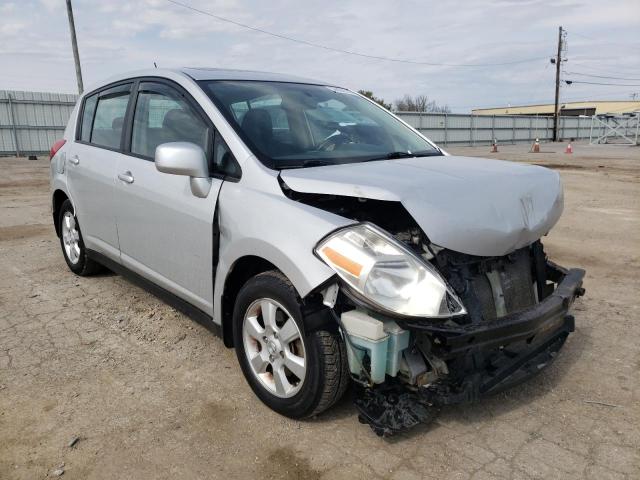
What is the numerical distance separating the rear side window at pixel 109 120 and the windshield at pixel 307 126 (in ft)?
3.54

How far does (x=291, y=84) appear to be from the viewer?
371 cm

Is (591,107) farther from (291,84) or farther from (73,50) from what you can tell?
(291,84)

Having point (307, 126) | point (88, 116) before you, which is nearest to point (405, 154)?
point (307, 126)

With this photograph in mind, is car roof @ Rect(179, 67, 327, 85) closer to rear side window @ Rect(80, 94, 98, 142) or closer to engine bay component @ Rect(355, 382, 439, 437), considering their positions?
rear side window @ Rect(80, 94, 98, 142)

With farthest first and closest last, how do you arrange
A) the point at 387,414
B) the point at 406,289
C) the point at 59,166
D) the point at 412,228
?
the point at 59,166, the point at 412,228, the point at 387,414, the point at 406,289

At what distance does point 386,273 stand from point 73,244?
3.89m

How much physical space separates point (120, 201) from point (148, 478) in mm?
2138

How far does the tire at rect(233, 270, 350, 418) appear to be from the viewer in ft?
7.88

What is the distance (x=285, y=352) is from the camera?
259cm

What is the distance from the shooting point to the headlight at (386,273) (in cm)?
216

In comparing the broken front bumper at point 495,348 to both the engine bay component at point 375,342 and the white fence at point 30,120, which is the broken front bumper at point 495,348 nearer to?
the engine bay component at point 375,342

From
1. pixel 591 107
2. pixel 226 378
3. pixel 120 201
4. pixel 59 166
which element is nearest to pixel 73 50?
pixel 59 166

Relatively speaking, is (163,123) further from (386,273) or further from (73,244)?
(73,244)

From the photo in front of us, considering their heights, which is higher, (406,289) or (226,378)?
(406,289)
